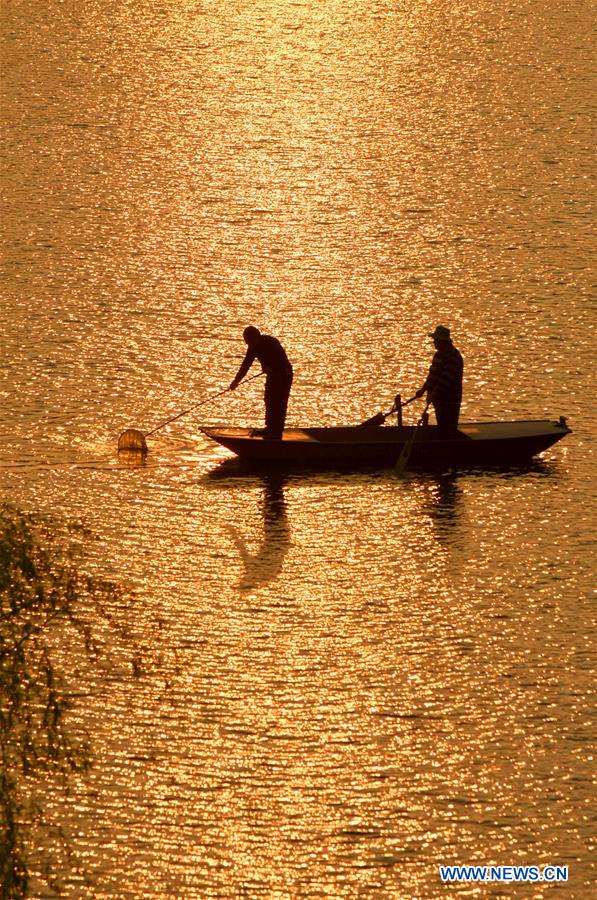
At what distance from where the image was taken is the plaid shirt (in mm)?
28875

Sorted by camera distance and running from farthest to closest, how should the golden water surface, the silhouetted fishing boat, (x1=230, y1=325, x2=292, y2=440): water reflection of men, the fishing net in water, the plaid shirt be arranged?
1. the fishing net in water
2. (x1=230, y1=325, x2=292, y2=440): water reflection of men
3. the silhouetted fishing boat
4. the plaid shirt
5. the golden water surface

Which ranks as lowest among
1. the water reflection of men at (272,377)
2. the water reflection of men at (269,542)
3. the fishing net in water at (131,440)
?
the water reflection of men at (269,542)

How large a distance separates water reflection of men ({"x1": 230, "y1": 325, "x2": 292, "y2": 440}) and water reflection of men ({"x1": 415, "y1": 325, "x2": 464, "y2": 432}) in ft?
6.31

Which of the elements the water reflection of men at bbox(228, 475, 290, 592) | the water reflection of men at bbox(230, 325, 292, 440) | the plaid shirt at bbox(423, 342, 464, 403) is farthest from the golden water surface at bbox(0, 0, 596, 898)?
the plaid shirt at bbox(423, 342, 464, 403)

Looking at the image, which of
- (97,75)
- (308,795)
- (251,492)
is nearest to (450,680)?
(308,795)

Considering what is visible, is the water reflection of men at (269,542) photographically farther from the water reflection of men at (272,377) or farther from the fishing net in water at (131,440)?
the fishing net in water at (131,440)

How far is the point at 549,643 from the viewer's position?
2400cm

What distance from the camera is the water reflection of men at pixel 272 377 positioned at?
1152 inches

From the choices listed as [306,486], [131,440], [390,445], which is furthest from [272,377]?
[131,440]

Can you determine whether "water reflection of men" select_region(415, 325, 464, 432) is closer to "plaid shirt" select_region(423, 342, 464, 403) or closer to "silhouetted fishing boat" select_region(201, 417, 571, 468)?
"plaid shirt" select_region(423, 342, 464, 403)

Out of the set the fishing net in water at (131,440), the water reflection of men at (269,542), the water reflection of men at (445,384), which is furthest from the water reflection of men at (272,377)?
the water reflection of men at (445,384)

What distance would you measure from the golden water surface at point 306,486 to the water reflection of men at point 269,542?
2.8 inches

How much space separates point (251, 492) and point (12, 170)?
77.1 feet

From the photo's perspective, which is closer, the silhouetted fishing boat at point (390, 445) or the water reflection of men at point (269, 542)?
the water reflection of men at point (269, 542)
